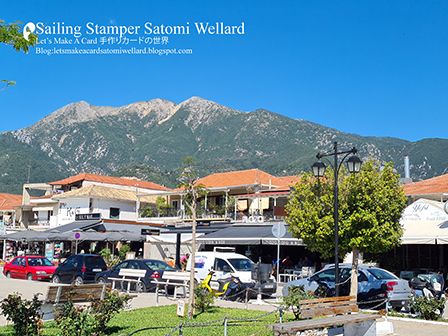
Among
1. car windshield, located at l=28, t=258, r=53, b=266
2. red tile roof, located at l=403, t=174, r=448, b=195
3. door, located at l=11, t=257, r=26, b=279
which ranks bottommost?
door, located at l=11, t=257, r=26, b=279

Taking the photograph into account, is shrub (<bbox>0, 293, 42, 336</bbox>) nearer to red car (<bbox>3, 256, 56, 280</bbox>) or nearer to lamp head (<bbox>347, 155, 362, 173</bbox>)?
lamp head (<bbox>347, 155, 362, 173</bbox>)

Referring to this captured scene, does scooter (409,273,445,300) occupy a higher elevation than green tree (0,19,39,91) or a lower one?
lower

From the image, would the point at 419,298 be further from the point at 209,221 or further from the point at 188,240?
the point at 209,221

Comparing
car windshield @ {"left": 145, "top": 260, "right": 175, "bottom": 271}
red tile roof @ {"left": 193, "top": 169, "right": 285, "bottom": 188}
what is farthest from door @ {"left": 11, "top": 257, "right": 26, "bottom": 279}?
red tile roof @ {"left": 193, "top": 169, "right": 285, "bottom": 188}

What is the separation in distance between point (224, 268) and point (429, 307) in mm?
7864

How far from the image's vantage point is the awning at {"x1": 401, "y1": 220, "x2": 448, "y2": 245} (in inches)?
746

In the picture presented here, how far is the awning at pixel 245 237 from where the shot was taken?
78.0ft

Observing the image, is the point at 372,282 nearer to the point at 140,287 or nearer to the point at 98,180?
the point at 140,287

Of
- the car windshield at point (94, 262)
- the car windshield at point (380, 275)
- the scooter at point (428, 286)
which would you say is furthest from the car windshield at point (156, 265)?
the scooter at point (428, 286)

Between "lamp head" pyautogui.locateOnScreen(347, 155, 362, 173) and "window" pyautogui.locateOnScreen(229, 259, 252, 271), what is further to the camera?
"window" pyautogui.locateOnScreen(229, 259, 252, 271)

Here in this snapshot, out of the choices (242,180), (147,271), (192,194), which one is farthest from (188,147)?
(192,194)

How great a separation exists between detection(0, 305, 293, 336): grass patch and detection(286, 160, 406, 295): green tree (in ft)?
12.8

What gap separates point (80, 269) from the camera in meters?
22.0

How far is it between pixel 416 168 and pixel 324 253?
9941cm
